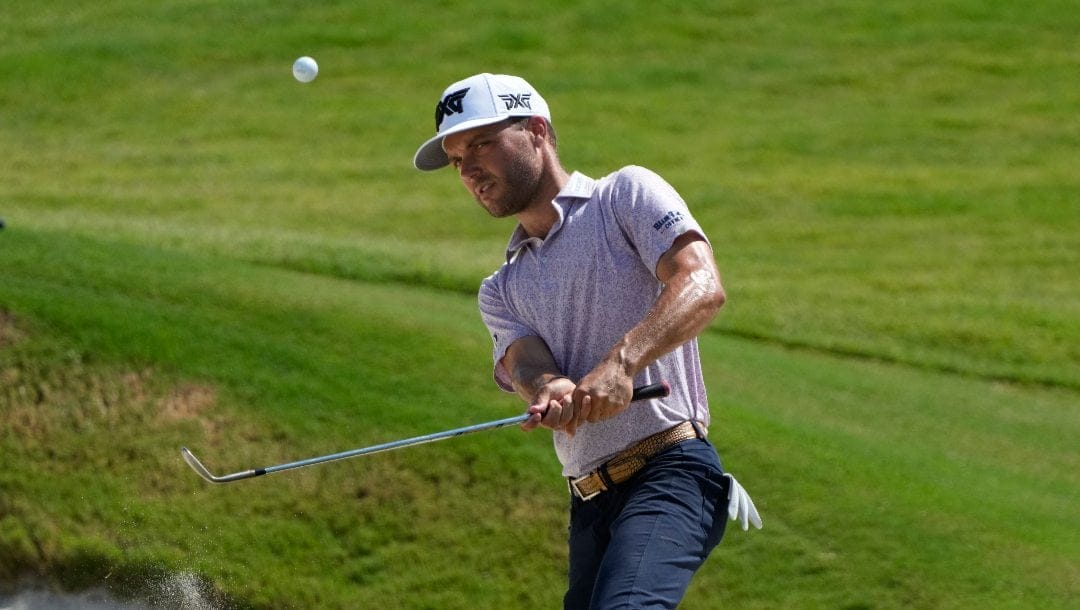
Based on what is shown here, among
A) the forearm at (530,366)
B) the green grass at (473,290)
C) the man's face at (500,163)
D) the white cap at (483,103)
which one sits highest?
the white cap at (483,103)

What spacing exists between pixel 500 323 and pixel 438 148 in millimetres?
674

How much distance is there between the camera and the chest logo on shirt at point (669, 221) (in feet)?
16.3

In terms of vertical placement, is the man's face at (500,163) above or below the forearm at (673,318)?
above

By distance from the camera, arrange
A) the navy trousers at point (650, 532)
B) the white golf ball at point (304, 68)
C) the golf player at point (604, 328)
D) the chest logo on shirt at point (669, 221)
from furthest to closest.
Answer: the white golf ball at point (304, 68)
the chest logo on shirt at point (669, 221)
the golf player at point (604, 328)
the navy trousers at point (650, 532)

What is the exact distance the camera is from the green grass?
27.6 ft

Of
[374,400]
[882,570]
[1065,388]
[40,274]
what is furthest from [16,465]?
[1065,388]

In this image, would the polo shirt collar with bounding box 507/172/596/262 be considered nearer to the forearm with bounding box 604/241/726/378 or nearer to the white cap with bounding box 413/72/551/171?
the white cap with bounding box 413/72/551/171

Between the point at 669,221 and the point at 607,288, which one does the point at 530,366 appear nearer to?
the point at 607,288

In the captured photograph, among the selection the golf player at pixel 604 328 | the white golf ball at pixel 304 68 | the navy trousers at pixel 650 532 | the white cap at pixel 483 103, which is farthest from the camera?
the white golf ball at pixel 304 68

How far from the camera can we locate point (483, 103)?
17.1ft

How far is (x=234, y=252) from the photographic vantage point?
15531 millimetres

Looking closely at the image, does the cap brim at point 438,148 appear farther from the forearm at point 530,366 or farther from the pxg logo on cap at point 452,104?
the forearm at point 530,366

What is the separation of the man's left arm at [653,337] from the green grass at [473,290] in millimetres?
3417

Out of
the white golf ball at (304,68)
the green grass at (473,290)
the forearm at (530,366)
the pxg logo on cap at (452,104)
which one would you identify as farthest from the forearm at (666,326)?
the white golf ball at (304,68)
